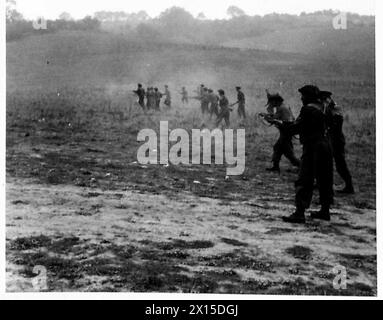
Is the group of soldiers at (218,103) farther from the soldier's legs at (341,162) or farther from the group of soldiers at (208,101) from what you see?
the soldier's legs at (341,162)

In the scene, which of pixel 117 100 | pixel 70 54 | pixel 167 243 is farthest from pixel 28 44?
pixel 167 243

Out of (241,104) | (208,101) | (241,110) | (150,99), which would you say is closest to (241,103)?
(241,104)

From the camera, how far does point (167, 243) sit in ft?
24.5

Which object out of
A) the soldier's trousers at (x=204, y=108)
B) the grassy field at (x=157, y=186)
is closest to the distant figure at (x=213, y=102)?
the soldier's trousers at (x=204, y=108)

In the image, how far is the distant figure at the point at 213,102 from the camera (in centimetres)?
1211

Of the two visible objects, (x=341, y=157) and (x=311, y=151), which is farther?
(x=341, y=157)

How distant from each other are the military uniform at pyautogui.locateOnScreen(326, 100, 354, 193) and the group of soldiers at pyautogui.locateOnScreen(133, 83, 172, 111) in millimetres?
4491

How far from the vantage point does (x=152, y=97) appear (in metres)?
13.3

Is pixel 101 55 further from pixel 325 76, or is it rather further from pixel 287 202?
pixel 287 202

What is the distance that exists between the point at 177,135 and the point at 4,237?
4.08 metres

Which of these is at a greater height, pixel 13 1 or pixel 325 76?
pixel 13 1

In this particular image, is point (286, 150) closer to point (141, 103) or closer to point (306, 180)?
point (306, 180)

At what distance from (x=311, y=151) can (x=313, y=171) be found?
314mm

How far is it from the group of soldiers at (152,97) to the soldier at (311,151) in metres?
5.06
